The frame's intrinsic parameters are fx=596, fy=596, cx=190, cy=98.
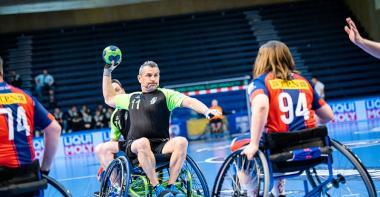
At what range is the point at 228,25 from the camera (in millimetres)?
22203

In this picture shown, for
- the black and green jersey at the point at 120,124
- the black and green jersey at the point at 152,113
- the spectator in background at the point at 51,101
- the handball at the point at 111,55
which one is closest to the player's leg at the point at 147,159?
the black and green jersey at the point at 152,113

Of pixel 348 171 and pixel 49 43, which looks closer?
pixel 348 171

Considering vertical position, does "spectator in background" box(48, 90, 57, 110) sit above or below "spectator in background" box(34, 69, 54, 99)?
below

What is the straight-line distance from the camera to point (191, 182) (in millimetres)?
4984

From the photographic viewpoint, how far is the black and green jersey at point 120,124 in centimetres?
589

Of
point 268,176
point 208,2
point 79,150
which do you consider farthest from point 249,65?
point 268,176

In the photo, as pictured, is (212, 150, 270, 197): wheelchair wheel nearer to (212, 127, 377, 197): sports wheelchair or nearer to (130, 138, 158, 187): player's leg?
(212, 127, 377, 197): sports wheelchair

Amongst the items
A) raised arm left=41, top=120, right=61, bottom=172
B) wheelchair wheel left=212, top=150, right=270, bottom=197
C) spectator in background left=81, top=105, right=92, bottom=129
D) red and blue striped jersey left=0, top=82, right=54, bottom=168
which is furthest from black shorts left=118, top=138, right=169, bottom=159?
spectator in background left=81, top=105, right=92, bottom=129

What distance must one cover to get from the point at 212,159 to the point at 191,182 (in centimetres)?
562

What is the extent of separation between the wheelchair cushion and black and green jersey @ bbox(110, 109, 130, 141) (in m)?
2.07

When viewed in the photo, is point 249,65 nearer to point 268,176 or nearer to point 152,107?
point 152,107

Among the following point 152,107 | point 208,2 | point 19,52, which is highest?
point 208,2

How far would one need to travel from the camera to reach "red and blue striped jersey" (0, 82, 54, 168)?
147 inches

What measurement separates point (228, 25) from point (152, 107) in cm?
1711
